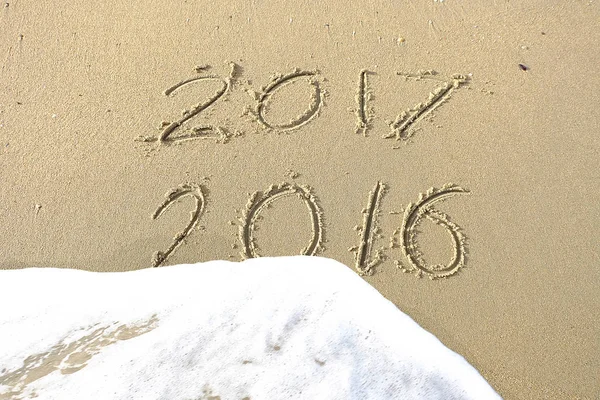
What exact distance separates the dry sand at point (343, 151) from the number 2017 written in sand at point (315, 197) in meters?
0.01

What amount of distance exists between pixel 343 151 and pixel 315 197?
1.14 ft

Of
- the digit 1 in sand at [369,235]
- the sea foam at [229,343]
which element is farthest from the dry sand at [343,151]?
the sea foam at [229,343]

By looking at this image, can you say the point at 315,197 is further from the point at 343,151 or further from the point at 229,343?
the point at 229,343

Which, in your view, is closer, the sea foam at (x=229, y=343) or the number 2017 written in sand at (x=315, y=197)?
the sea foam at (x=229, y=343)

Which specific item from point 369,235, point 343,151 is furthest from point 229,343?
point 343,151

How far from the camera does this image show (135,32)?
325 cm

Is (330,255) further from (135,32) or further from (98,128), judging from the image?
(135,32)

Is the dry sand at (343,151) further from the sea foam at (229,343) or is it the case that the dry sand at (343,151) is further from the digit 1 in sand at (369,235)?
the sea foam at (229,343)

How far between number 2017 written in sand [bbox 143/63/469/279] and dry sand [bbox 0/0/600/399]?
0.04ft

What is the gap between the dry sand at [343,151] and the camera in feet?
8.19

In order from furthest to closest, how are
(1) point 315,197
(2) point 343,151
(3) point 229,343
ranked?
(2) point 343,151, (1) point 315,197, (3) point 229,343

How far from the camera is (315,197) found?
8.96 ft

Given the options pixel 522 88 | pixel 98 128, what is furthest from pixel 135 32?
pixel 522 88

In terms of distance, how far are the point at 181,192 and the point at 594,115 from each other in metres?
2.54
